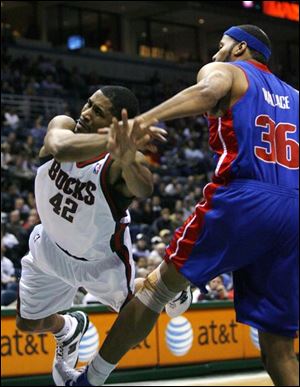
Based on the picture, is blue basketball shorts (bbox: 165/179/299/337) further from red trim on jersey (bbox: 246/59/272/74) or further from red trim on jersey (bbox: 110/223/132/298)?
red trim on jersey (bbox: 110/223/132/298)

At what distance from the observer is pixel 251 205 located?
491cm

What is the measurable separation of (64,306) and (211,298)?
7220 mm

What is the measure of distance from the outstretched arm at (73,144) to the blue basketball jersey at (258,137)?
27.0 inches

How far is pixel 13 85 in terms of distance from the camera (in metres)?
22.4

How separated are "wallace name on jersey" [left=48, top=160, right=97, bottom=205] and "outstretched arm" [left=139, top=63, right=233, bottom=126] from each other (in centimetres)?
106

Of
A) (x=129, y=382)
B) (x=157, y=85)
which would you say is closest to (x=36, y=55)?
(x=157, y=85)

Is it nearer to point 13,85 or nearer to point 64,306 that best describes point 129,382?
point 64,306

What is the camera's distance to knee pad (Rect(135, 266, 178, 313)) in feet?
17.8

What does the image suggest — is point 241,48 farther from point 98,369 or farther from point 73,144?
point 98,369

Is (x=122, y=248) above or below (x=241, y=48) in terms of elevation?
below

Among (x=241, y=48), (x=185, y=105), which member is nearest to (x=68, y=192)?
(x=185, y=105)

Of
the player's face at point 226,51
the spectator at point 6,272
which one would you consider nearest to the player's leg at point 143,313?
the player's face at point 226,51

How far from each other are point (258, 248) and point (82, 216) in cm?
133

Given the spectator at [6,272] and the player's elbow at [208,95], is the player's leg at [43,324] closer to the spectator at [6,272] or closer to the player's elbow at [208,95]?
the player's elbow at [208,95]
